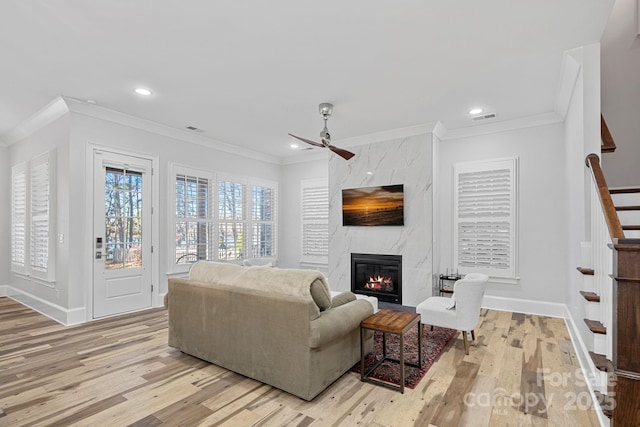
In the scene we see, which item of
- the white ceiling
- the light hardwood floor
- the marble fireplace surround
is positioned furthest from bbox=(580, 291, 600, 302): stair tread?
the marble fireplace surround

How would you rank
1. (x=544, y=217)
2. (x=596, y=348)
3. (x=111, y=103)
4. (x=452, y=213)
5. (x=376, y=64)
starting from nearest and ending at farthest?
(x=596, y=348) → (x=376, y=64) → (x=111, y=103) → (x=544, y=217) → (x=452, y=213)

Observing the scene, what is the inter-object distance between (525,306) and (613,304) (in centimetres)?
347

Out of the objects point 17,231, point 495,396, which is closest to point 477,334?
point 495,396

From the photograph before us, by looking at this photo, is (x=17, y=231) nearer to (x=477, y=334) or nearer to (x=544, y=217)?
(x=477, y=334)

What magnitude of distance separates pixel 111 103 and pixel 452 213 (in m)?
5.28

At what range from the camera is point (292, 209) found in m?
7.64

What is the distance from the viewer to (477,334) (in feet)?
13.4

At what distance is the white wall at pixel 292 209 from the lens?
24.3 ft

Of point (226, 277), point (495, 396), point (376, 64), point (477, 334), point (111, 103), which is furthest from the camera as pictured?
point (111, 103)

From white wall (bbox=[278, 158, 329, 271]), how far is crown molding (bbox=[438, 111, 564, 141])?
2786 mm

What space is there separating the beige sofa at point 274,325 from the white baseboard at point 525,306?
2.92 metres

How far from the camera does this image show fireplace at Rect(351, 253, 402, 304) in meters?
5.54

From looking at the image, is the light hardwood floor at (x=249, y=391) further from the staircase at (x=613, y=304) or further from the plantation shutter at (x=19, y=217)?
the plantation shutter at (x=19, y=217)

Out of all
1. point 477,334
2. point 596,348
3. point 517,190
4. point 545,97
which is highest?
point 545,97
